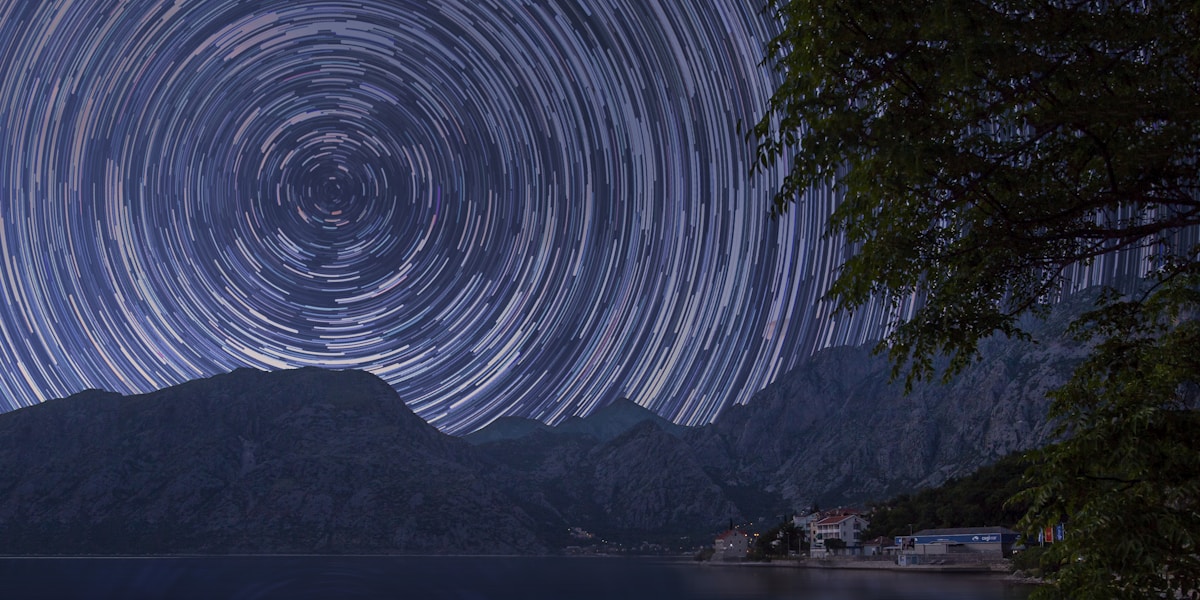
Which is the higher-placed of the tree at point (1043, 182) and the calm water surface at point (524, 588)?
the tree at point (1043, 182)

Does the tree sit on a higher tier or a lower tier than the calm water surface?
higher

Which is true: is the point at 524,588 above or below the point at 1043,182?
below

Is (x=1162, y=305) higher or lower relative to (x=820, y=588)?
higher

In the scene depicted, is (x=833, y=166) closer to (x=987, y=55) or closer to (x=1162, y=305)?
(x=987, y=55)

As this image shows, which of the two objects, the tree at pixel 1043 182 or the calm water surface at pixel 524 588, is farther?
the calm water surface at pixel 524 588

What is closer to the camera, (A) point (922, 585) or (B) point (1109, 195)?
(B) point (1109, 195)

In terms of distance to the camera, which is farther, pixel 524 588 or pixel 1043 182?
pixel 524 588

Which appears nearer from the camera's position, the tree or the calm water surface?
the tree

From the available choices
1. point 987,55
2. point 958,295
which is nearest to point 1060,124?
point 987,55
